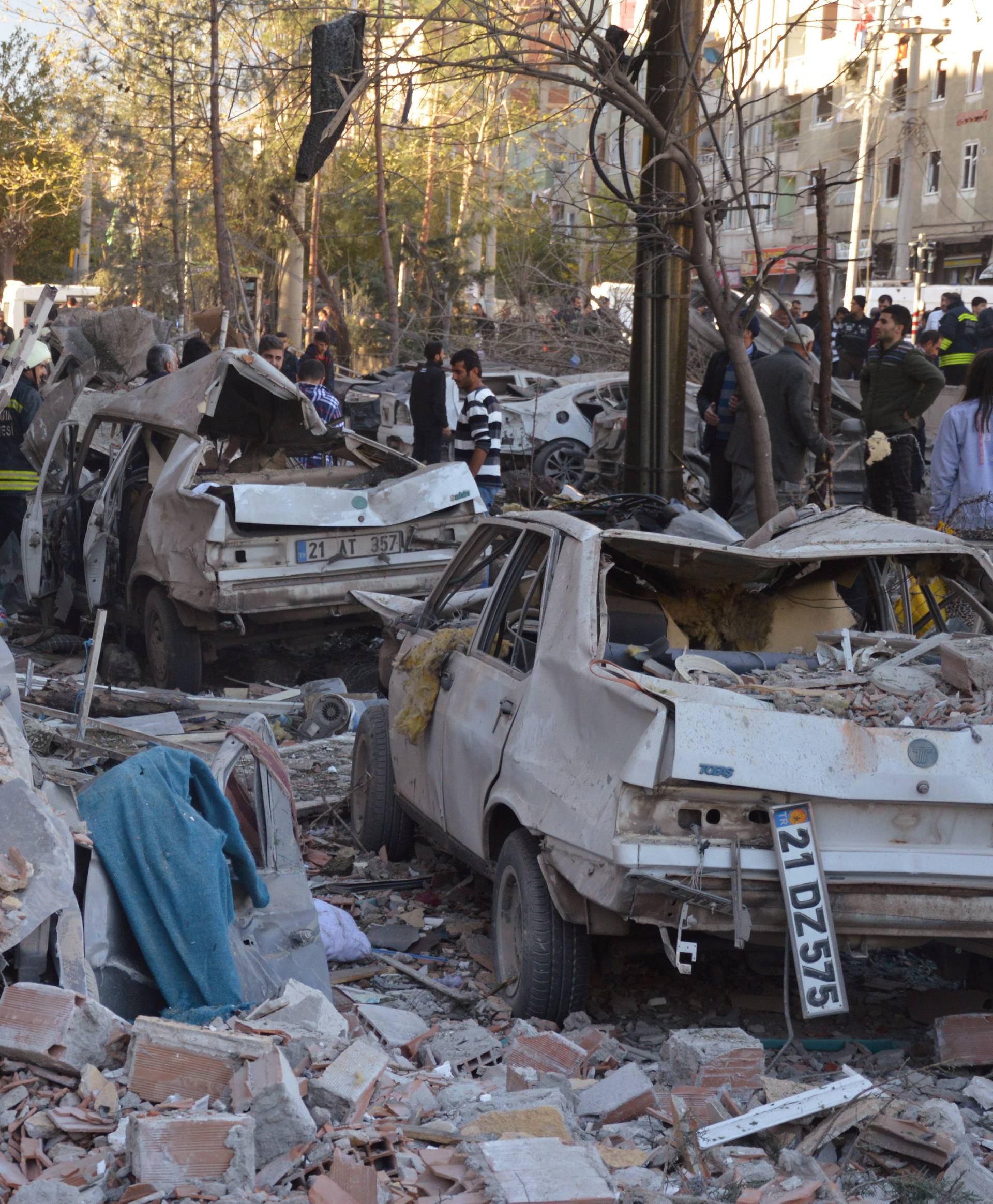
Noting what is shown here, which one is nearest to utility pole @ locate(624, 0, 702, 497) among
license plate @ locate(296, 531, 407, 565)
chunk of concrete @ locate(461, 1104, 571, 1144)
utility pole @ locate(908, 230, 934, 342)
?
license plate @ locate(296, 531, 407, 565)

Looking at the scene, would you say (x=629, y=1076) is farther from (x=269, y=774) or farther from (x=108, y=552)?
(x=108, y=552)

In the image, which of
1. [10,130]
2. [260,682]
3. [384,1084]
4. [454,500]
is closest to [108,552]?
[260,682]

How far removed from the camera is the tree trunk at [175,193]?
2072 cm

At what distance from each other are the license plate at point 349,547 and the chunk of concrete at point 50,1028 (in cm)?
555

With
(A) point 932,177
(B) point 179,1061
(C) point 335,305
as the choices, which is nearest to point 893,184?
(A) point 932,177

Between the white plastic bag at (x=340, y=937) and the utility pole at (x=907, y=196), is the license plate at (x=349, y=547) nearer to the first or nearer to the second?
the white plastic bag at (x=340, y=937)

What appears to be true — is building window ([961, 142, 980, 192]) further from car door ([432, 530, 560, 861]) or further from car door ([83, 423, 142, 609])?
car door ([432, 530, 560, 861])

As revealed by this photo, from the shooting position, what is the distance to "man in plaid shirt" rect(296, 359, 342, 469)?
10.7 metres

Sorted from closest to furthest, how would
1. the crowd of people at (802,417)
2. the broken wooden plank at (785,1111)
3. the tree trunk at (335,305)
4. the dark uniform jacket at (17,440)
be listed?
the broken wooden plank at (785,1111)
the crowd of people at (802,417)
the dark uniform jacket at (17,440)
the tree trunk at (335,305)

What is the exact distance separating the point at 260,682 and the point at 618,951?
5.57 metres

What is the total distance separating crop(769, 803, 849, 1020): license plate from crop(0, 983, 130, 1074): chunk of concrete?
1838 millimetres

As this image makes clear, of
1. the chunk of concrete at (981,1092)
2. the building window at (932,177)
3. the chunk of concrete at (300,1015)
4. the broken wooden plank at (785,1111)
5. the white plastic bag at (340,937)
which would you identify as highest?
the building window at (932,177)

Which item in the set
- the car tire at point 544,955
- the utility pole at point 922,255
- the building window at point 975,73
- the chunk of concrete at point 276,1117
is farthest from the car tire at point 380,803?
the building window at point 975,73

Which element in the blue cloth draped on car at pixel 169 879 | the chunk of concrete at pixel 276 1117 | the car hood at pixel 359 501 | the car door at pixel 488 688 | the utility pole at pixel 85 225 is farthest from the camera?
the utility pole at pixel 85 225
